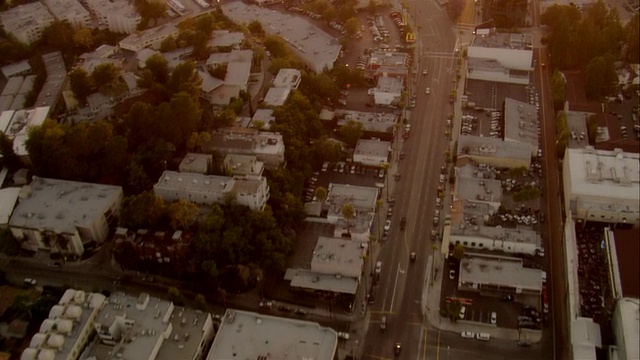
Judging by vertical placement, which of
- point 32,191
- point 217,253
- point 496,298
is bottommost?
point 496,298

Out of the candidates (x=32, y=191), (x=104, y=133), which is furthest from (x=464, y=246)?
(x=32, y=191)

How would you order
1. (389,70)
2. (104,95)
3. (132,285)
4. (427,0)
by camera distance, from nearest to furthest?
(132,285), (104,95), (389,70), (427,0)

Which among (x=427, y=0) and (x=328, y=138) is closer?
(x=328, y=138)

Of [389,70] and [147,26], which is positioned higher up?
[147,26]

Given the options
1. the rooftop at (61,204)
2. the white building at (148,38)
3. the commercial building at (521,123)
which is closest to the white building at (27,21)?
the white building at (148,38)

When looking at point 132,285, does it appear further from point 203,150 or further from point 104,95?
point 104,95

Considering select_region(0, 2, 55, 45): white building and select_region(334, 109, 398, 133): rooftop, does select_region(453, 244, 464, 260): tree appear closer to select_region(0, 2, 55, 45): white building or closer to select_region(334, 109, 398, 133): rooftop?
select_region(334, 109, 398, 133): rooftop

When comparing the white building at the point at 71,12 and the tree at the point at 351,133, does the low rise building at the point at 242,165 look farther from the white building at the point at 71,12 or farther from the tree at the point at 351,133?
the white building at the point at 71,12
